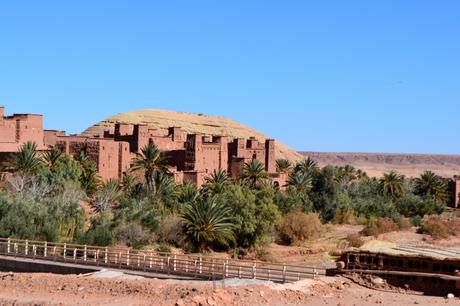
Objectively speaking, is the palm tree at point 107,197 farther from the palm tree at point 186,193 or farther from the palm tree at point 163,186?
the palm tree at point 186,193

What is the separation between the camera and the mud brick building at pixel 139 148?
172 feet

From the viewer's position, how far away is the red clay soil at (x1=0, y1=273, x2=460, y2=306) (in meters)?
22.1

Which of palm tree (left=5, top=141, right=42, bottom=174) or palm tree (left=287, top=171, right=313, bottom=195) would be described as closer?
palm tree (left=5, top=141, right=42, bottom=174)

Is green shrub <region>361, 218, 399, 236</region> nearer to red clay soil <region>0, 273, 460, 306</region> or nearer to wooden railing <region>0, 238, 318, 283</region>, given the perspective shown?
wooden railing <region>0, 238, 318, 283</region>

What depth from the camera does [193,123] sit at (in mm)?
135250

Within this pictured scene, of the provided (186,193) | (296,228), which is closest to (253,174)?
(296,228)

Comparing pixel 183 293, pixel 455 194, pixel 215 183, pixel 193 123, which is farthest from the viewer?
pixel 193 123

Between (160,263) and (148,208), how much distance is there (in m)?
14.9

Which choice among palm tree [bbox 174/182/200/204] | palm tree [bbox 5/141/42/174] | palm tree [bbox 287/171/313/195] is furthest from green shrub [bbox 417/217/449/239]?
palm tree [bbox 5/141/42/174]

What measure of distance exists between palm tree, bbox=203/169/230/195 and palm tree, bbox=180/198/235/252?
6.99 m

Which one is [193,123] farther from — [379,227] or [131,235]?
[131,235]

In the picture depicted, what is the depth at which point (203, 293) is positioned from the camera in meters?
22.1

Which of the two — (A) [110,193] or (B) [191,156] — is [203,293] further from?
(B) [191,156]

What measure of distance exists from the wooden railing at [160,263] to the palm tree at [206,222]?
8.92 m
